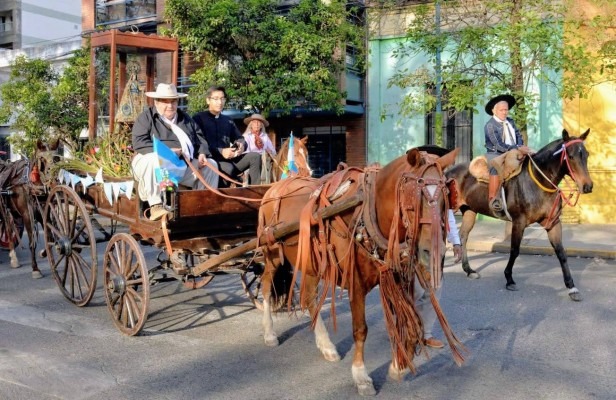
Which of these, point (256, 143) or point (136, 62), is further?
point (136, 62)

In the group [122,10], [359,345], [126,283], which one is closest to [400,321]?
[359,345]

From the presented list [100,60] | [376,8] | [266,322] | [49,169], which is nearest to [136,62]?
[100,60]

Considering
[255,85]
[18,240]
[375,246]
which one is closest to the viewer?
[375,246]

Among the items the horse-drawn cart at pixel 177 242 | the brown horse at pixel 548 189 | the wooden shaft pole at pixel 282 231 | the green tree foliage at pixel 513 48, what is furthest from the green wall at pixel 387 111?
the wooden shaft pole at pixel 282 231

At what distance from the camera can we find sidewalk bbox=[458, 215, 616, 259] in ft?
38.6

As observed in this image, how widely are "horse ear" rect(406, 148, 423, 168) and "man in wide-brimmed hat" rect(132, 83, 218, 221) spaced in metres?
2.95

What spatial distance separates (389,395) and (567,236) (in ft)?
33.6

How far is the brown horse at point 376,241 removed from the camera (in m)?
4.09

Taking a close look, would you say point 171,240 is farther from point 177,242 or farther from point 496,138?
point 496,138

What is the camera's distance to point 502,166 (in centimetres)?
911

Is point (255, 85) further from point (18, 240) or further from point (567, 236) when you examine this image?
point (567, 236)

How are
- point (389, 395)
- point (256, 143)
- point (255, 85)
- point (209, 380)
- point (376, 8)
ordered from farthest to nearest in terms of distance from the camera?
point (376, 8) → point (255, 85) → point (256, 143) → point (209, 380) → point (389, 395)

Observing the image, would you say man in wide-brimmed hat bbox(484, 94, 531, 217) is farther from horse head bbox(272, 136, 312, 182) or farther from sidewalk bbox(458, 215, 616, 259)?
horse head bbox(272, 136, 312, 182)

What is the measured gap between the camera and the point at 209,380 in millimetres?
5262
